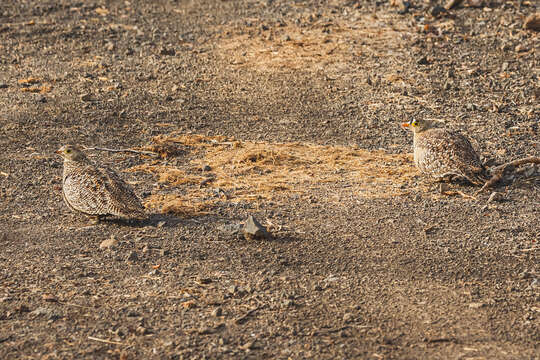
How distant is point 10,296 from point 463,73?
8589 mm

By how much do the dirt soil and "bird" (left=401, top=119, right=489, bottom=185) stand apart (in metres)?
0.22

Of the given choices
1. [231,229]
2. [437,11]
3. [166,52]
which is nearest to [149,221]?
[231,229]

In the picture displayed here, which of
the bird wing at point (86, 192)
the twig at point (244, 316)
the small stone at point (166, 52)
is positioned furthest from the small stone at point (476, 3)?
the twig at point (244, 316)

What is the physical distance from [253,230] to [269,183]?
1754 mm

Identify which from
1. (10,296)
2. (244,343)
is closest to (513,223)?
(244,343)

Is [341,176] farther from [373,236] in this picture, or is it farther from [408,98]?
[408,98]

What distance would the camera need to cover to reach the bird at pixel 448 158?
9.18m

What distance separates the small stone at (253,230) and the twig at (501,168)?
2678 millimetres

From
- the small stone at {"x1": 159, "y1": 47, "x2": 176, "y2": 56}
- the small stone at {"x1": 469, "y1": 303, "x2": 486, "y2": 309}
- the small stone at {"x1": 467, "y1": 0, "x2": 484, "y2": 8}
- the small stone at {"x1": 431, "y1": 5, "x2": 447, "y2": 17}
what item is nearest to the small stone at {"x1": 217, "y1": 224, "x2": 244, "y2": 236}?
the small stone at {"x1": 469, "y1": 303, "x2": 486, "y2": 309}

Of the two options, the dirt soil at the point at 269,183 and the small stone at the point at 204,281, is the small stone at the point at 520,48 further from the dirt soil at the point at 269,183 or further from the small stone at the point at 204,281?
the small stone at the point at 204,281

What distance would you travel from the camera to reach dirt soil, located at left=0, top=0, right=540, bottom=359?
650 centimetres

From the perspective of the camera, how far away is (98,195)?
8.25m

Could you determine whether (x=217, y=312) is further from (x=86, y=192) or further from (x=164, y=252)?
(x=86, y=192)

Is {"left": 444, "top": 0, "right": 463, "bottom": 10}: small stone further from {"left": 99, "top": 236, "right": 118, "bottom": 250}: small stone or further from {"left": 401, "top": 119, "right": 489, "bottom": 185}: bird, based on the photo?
{"left": 99, "top": 236, "right": 118, "bottom": 250}: small stone
